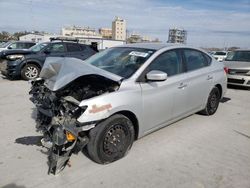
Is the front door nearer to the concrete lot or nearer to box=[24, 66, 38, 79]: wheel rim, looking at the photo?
the concrete lot

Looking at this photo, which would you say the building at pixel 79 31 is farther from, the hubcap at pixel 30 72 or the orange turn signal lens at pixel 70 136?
the orange turn signal lens at pixel 70 136

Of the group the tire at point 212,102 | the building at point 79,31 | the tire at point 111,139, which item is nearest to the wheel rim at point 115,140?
the tire at point 111,139

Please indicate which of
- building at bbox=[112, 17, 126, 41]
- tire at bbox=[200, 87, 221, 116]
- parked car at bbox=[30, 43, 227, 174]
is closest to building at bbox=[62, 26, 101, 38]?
building at bbox=[112, 17, 126, 41]

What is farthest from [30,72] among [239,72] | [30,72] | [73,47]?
[239,72]

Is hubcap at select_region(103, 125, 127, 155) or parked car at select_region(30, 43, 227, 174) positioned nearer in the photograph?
parked car at select_region(30, 43, 227, 174)

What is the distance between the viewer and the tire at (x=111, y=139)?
3.06 m

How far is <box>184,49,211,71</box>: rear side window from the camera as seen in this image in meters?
4.60

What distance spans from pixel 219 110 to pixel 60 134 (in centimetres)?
451

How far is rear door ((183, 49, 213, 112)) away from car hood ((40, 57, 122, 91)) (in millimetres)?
1730

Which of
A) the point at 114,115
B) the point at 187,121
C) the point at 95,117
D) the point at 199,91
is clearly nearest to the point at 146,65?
the point at 114,115

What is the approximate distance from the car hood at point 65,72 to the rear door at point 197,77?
68.1 inches

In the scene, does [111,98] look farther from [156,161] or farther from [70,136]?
[156,161]

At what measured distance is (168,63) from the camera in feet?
13.6

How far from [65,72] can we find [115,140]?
1.13m
